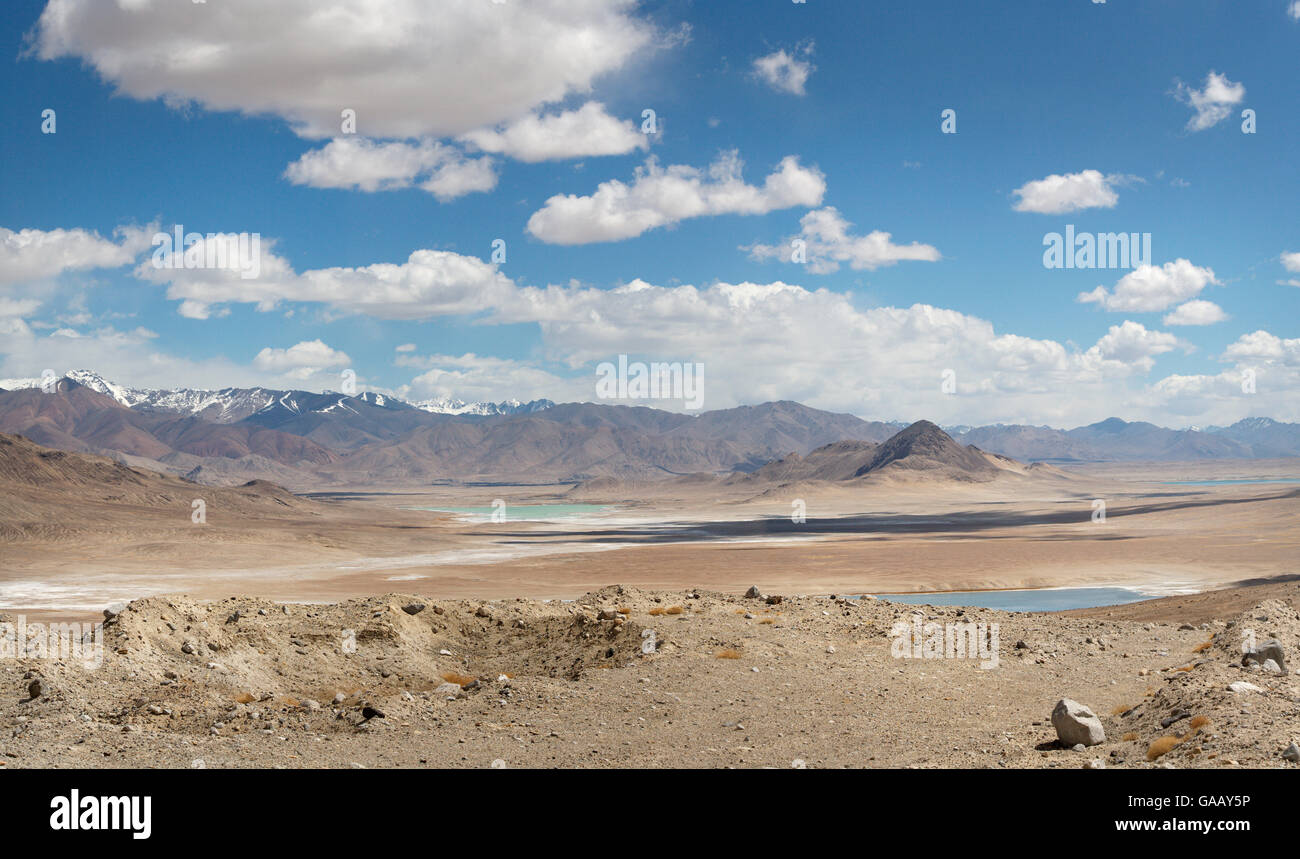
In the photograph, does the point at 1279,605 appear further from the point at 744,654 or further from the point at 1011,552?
the point at 1011,552

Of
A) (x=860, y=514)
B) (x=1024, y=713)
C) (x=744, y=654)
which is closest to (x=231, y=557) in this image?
(x=744, y=654)

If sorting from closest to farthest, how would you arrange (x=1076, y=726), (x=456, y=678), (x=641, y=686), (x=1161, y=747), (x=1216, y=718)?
(x=1161, y=747) < (x=1216, y=718) < (x=1076, y=726) < (x=641, y=686) < (x=456, y=678)

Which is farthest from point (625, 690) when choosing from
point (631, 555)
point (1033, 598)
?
point (631, 555)

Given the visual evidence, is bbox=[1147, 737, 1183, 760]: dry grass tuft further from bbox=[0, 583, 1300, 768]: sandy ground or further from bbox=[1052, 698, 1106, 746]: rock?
bbox=[1052, 698, 1106, 746]: rock

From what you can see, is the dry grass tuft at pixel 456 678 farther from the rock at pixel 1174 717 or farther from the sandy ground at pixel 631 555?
the sandy ground at pixel 631 555

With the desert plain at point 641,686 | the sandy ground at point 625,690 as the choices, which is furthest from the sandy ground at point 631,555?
the sandy ground at point 625,690

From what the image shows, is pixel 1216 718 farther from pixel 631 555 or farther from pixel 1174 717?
pixel 631 555
